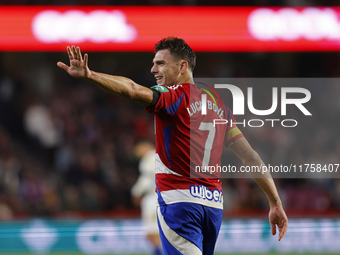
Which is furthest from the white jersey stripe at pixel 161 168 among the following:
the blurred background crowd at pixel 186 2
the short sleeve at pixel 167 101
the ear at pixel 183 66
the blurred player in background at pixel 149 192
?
the blurred background crowd at pixel 186 2

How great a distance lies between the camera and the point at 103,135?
484 inches

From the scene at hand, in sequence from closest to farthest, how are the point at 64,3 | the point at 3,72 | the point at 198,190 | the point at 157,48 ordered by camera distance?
the point at 198,190 < the point at 157,48 < the point at 64,3 < the point at 3,72

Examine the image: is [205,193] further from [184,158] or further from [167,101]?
[167,101]

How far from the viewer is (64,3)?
12.1m

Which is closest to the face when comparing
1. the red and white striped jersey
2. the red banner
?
the red and white striped jersey

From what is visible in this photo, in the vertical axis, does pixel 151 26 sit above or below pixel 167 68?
above

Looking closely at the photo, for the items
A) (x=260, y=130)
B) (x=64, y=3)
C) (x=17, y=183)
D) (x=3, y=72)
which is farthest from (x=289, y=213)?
(x=3, y=72)

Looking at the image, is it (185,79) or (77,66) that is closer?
(77,66)

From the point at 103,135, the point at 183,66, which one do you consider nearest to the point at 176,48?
the point at 183,66

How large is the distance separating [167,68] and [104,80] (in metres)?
0.73

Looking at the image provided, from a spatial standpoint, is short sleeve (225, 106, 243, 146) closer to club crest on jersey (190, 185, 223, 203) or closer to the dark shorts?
club crest on jersey (190, 185, 223, 203)

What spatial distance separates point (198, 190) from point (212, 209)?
0.17 metres

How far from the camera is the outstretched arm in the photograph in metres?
3.29

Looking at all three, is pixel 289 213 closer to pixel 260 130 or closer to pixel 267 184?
pixel 260 130
